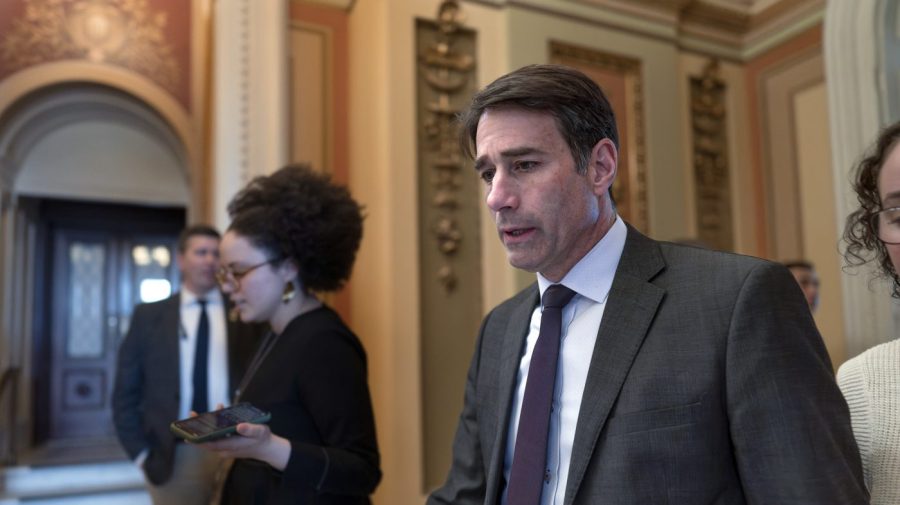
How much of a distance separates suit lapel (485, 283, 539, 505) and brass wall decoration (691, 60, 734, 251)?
3574mm

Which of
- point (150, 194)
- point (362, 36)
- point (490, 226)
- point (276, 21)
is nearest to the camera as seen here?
point (276, 21)

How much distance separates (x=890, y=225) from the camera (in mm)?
1043

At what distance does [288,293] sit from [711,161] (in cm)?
371

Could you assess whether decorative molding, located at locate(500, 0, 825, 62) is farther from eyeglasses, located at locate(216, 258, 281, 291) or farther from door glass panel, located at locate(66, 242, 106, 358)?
door glass panel, located at locate(66, 242, 106, 358)

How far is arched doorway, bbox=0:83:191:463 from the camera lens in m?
6.48

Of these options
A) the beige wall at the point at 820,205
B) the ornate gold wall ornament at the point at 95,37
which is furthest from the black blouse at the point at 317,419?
the ornate gold wall ornament at the point at 95,37

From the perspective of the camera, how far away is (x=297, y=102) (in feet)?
12.7

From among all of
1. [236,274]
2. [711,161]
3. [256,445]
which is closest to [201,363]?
[236,274]

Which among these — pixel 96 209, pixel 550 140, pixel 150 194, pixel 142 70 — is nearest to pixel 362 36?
pixel 142 70

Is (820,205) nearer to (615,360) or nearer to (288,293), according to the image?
(288,293)

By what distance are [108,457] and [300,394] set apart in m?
6.36

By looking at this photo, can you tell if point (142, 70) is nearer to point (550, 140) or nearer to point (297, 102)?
point (297, 102)

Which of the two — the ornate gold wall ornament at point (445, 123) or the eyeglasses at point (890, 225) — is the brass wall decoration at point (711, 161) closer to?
the ornate gold wall ornament at point (445, 123)

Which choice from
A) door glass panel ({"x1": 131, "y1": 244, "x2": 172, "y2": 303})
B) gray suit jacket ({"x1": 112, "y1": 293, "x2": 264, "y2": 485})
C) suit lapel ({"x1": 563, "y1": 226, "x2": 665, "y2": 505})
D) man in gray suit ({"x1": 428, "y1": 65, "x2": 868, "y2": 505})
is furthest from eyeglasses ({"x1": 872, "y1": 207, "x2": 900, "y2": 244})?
door glass panel ({"x1": 131, "y1": 244, "x2": 172, "y2": 303})
